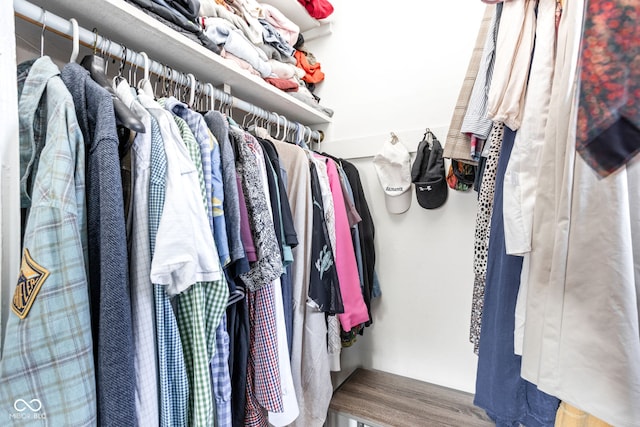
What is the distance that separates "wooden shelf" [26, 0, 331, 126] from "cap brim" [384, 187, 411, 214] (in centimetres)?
60

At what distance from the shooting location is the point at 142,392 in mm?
511

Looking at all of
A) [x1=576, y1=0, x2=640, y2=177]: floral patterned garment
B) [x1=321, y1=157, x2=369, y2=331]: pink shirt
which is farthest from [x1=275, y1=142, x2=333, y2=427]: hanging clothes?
[x1=576, y1=0, x2=640, y2=177]: floral patterned garment

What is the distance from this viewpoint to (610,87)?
0.23m

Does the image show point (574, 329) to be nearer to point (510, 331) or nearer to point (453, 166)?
point (510, 331)

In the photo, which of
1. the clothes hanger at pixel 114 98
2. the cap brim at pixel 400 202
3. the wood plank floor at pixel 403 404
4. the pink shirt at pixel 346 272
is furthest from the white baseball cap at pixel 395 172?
the clothes hanger at pixel 114 98

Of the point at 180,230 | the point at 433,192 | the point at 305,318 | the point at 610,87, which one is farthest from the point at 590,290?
the point at 433,192

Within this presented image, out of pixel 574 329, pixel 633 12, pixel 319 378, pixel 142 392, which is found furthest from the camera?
pixel 319 378

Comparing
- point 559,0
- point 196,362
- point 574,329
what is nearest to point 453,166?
point 559,0

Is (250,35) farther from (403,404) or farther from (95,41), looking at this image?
(403,404)

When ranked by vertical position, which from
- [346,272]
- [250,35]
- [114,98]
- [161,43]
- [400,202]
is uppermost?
[250,35]

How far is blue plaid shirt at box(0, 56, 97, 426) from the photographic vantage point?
389 mm

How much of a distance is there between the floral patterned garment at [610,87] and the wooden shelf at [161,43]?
0.84 meters

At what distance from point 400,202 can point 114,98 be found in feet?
3.54

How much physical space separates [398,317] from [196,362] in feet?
3.31
